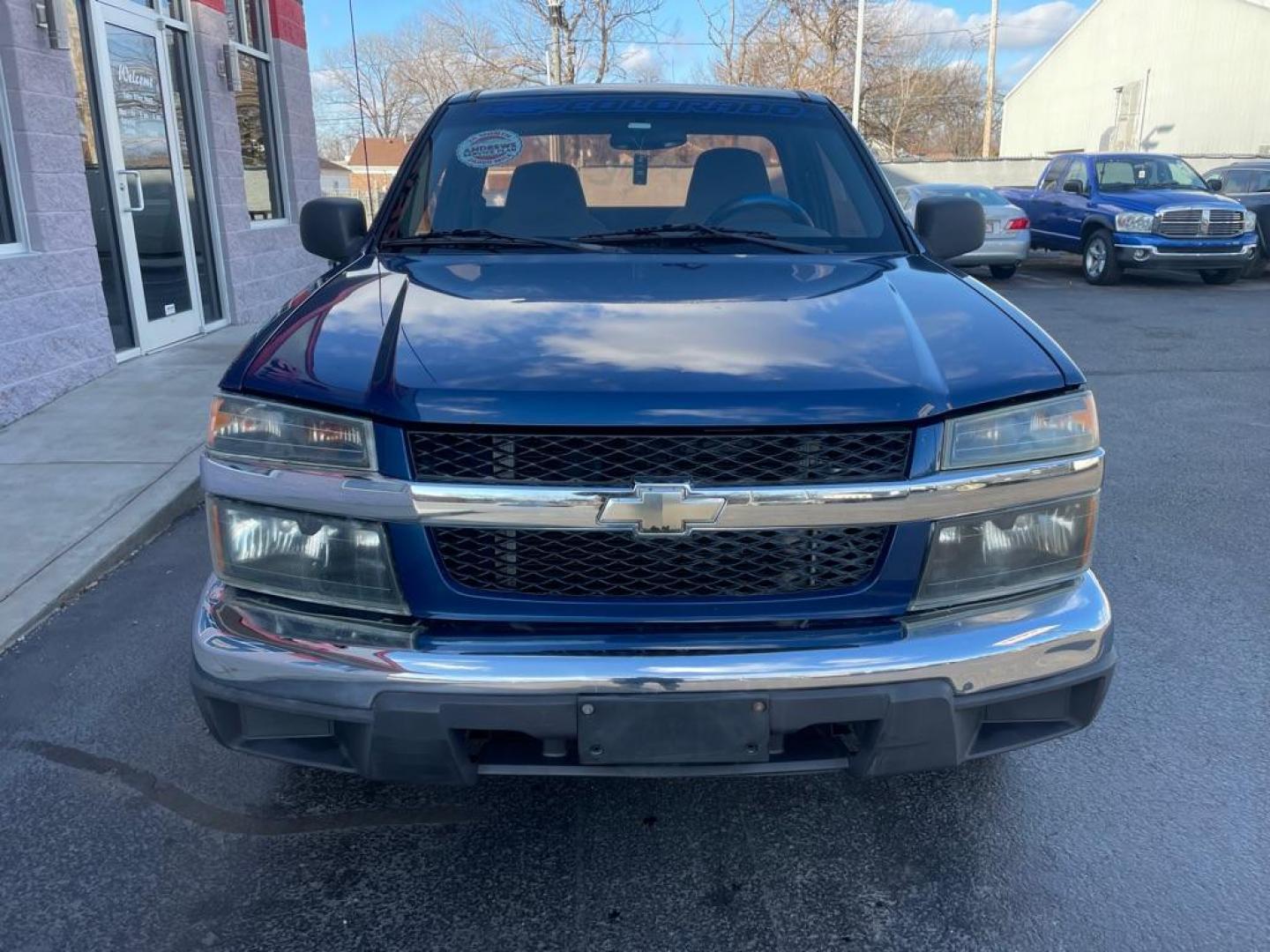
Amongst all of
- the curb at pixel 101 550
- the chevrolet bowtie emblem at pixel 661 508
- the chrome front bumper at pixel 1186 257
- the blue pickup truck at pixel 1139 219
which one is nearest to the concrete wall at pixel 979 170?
the blue pickup truck at pixel 1139 219

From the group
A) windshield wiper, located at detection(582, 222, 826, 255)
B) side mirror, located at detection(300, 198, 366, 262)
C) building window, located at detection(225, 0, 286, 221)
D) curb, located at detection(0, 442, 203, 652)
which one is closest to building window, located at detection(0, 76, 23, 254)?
curb, located at detection(0, 442, 203, 652)

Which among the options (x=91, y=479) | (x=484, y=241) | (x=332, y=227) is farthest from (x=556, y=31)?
(x=484, y=241)

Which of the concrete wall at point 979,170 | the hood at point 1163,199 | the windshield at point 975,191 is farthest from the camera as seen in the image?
the concrete wall at point 979,170

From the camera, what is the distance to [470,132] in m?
3.50

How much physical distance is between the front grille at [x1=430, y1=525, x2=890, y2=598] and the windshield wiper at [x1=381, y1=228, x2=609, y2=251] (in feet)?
4.00

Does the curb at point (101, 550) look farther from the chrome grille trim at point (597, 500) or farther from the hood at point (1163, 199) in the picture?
the hood at point (1163, 199)

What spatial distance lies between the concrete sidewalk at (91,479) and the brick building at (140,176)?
14.2 inches

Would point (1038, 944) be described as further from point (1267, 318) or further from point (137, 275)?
point (1267, 318)

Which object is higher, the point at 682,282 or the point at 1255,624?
the point at 682,282

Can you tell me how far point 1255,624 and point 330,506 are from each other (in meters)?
3.24

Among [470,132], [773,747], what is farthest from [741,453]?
[470,132]

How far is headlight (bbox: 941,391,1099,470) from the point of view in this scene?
6.64ft

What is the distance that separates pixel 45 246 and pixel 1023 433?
6181 millimetres

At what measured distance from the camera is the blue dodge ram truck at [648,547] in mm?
1931
